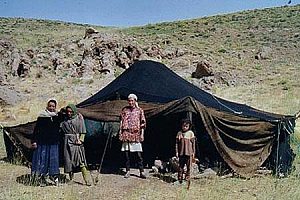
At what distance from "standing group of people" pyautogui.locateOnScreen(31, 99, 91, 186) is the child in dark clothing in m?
1.73

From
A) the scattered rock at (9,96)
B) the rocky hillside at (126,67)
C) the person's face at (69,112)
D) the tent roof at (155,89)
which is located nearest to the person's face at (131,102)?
the person's face at (69,112)

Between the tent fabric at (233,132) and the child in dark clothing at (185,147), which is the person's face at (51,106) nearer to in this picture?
the tent fabric at (233,132)

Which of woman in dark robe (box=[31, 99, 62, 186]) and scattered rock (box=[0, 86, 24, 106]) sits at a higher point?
scattered rock (box=[0, 86, 24, 106])

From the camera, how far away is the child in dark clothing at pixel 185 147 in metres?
9.82

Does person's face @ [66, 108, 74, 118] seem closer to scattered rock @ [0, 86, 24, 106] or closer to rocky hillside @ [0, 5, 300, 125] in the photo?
rocky hillside @ [0, 5, 300, 125]

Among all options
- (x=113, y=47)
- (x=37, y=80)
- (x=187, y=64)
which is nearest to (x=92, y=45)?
(x=113, y=47)

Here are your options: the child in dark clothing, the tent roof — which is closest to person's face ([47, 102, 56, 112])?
the child in dark clothing

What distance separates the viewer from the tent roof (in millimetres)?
11984

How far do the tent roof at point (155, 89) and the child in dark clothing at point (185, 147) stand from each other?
1.81 metres

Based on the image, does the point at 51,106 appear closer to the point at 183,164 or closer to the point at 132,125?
the point at 132,125

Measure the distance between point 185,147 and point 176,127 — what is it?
2589mm

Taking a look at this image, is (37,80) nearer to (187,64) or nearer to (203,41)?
(187,64)

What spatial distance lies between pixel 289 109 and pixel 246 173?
11025 mm

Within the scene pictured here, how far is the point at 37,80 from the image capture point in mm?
28469
